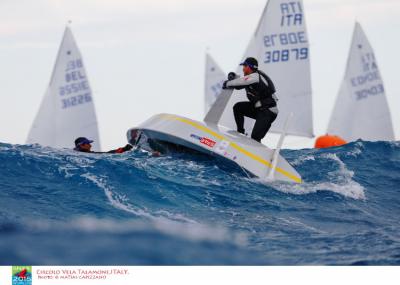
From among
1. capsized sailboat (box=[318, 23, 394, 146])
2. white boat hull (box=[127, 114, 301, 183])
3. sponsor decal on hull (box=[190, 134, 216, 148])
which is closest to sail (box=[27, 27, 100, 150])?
capsized sailboat (box=[318, 23, 394, 146])

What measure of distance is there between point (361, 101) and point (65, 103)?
9706 millimetres

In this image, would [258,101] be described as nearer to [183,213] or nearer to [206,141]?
[206,141]

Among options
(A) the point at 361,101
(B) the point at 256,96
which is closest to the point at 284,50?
(A) the point at 361,101

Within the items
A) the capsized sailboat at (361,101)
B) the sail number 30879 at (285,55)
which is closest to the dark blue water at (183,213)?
the sail number 30879 at (285,55)

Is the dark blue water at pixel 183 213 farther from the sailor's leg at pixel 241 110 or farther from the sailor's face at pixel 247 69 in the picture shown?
the sailor's face at pixel 247 69

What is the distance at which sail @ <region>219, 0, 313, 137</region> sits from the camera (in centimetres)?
1842

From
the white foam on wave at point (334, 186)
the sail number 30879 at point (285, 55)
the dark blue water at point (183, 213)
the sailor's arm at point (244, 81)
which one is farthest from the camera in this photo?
the sail number 30879 at point (285, 55)

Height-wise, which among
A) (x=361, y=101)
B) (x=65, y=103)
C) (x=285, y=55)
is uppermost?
(x=285, y=55)

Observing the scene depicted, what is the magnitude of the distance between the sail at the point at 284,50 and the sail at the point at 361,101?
21.7 ft

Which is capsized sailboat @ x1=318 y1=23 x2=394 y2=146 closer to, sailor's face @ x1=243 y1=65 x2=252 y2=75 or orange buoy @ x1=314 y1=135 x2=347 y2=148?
orange buoy @ x1=314 y1=135 x2=347 y2=148

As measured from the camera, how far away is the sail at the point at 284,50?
18.4m
